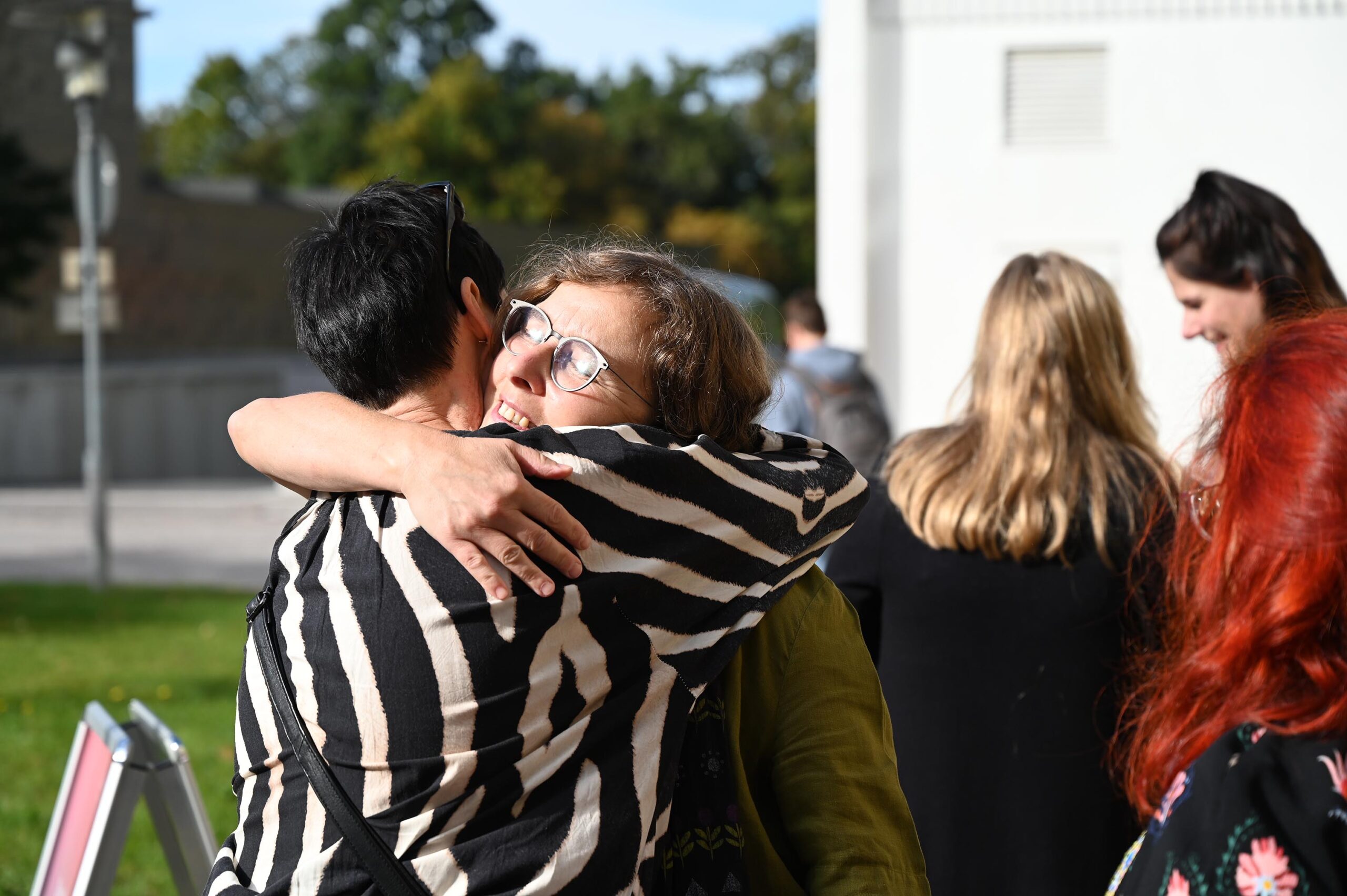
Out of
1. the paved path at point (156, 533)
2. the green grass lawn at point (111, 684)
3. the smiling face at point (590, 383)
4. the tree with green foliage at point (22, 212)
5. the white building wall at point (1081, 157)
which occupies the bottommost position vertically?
the paved path at point (156, 533)

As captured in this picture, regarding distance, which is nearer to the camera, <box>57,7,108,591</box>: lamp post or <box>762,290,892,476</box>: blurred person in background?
<box>762,290,892,476</box>: blurred person in background

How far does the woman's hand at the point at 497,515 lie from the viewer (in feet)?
4.12

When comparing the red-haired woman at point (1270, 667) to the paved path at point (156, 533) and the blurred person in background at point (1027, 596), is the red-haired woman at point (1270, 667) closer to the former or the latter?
the blurred person in background at point (1027, 596)

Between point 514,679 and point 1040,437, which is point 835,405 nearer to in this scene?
point 1040,437

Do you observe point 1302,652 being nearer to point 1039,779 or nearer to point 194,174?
point 1039,779

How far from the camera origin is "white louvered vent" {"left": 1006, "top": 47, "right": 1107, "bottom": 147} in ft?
25.2

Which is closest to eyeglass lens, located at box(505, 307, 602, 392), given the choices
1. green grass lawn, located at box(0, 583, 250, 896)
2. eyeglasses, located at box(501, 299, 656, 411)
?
eyeglasses, located at box(501, 299, 656, 411)

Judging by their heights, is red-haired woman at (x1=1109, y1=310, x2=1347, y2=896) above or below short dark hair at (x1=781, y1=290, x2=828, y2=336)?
below

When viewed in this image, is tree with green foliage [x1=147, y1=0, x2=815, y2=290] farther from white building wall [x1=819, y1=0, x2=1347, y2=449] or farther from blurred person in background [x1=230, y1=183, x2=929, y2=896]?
blurred person in background [x1=230, y1=183, x2=929, y2=896]

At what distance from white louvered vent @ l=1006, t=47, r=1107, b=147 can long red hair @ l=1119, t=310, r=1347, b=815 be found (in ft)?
22.2

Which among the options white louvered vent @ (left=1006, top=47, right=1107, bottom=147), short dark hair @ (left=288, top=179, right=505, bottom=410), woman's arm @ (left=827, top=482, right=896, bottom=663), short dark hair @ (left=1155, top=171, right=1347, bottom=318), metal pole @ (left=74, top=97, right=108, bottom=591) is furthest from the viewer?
metal pole @ (left=74, top=97, right=108, bottom=591)

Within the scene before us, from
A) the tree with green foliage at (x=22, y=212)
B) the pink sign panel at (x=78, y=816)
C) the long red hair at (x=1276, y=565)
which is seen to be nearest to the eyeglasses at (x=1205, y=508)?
the long red hair at (x=1276, y=565)

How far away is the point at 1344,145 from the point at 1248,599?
7071 mm

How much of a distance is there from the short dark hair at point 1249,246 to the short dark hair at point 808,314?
14.9ft
